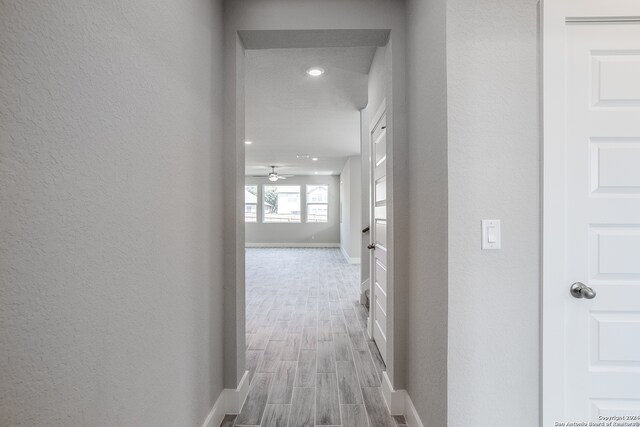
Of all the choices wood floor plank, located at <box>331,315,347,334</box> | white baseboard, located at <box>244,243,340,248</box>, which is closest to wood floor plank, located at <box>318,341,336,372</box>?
wood floor plank, located at <box>331,315,347,334</box>

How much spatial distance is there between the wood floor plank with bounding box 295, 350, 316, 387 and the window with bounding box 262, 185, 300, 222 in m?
8.88

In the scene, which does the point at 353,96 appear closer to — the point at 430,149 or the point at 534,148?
the point at 430,149

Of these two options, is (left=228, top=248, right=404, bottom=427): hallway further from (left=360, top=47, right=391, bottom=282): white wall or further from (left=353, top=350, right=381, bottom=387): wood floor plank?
(left=360, top=47, right=391, bottom=282): white wall

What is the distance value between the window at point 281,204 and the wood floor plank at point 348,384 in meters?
9.15

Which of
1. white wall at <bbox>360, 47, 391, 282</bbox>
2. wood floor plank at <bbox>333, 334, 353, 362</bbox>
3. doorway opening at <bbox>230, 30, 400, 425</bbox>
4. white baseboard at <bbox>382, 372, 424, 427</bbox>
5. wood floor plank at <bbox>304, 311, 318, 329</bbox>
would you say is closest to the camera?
white baseboard at <bbox>382, 372, 424, 427</bbox>

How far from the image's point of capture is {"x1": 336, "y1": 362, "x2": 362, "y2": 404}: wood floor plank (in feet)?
6.90

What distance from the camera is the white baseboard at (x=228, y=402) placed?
1.76 metres

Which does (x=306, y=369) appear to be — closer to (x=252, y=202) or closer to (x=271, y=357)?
Answer: (x=271, y=357)

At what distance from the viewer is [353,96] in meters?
3.69

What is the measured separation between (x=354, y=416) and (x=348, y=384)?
1.19ft

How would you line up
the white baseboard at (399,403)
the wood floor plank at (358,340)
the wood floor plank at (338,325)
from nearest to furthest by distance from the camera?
the white baseboard at (399,403) < the wood floor plank at (358,340) < the wood floor plank at (338,325)

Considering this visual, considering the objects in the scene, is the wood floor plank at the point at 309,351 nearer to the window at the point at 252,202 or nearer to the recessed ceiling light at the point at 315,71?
the recessed ceiling light at the point at 315,71

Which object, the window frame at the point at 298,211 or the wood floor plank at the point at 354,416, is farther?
the window frame at the point at 298,211
